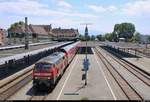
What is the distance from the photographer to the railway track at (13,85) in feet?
94.2

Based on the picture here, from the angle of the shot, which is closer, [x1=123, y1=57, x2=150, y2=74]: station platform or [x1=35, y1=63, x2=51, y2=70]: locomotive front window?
[x1=35, y1=63, x2=51, y2=70]: locomotive front window

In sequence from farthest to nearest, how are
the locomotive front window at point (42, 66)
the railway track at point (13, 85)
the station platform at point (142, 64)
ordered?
the station platform at point (142, 64)
the locomotive front window at point (42, 66)
the railway track at point (13, 85)

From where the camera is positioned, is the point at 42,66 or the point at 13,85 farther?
the point at 13,85

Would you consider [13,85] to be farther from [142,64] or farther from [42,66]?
[142,64]

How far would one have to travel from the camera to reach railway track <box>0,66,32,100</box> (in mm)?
28700

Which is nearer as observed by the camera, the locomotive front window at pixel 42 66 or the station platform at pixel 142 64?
the locomotive front window at pixel 42 66

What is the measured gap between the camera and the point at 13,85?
33.7 meters

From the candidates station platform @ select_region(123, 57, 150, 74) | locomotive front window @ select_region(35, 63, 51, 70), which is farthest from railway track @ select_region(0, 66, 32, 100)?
station platform @ select_region(123, 57, 150, 74)

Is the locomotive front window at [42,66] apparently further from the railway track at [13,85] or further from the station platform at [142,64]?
the station platform at [142,64]

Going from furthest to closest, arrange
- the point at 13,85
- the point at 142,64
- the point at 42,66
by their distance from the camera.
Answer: the point at 142,64, the point at 13,85, the point at 42,66

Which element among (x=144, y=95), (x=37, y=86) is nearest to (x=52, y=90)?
(x=37, y=86)

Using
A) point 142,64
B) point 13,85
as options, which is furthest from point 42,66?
point 142,64

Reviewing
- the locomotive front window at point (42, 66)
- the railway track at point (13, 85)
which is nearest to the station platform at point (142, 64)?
the railway track at point (13, 85)

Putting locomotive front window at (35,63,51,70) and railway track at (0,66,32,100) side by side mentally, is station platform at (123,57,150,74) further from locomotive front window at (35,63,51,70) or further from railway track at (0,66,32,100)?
locomotive front window at (35,63,51,70)
